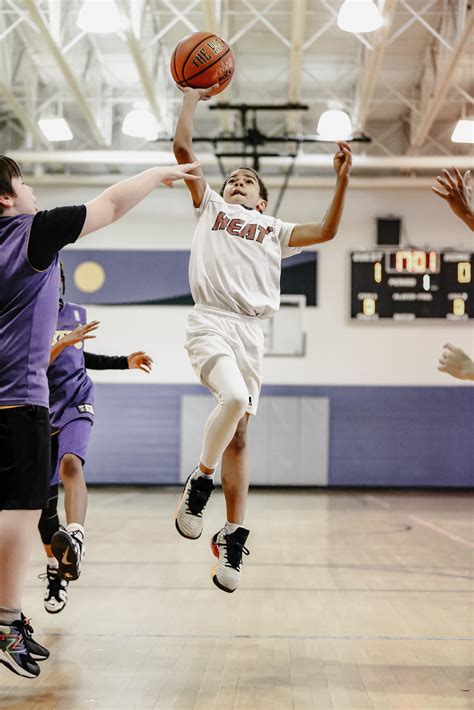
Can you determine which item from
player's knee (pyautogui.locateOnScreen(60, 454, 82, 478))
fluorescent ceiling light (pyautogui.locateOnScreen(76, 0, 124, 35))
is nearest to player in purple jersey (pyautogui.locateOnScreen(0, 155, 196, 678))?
player's knee (pyautogui.locateOnScreen(60, 454, 82, 478))

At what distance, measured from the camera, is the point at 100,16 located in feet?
26.5

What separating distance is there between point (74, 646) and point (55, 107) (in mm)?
10800

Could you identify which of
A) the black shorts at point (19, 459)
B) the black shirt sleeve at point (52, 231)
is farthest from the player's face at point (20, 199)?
the black shorts at point (19, 459)

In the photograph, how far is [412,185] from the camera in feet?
44.7

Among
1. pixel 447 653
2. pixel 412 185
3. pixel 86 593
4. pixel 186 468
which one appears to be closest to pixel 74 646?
pixel 86 593

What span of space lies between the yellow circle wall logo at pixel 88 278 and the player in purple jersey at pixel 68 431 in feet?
29.7

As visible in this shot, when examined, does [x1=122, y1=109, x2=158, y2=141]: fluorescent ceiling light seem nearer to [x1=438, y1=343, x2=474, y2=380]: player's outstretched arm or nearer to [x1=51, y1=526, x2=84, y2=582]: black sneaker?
[x1=51, y1=526, x2=84, y2=582]: black sneaker

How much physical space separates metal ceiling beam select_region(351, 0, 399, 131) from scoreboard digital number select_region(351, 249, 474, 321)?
2.09 meters

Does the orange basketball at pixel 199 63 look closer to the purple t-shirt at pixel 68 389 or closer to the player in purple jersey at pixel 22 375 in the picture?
the player in purple jersey at pixel 22 375

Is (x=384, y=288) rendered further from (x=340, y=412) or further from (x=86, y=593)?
(x=86, y=593)

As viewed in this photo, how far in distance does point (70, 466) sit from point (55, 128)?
760cm

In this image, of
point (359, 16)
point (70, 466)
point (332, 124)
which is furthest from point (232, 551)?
point (332, 124)

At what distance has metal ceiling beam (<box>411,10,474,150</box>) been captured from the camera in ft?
29.4

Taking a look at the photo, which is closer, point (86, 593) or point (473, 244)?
point (86, 593)
